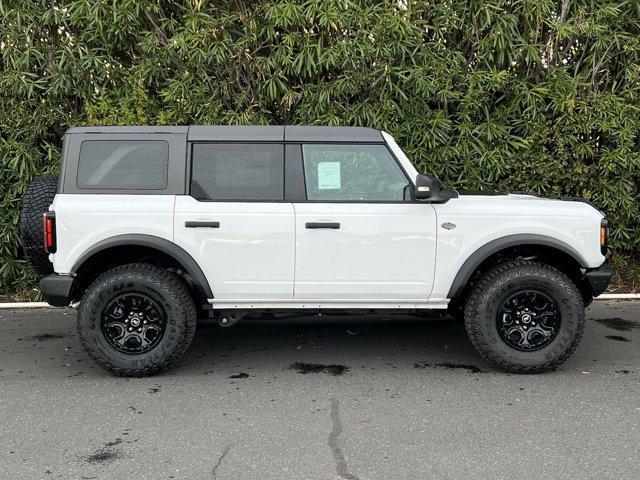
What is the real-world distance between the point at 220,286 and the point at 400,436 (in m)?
Result: 1.66

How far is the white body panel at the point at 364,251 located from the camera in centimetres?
450

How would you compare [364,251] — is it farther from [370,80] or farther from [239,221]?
[370,80]

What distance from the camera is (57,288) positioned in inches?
177

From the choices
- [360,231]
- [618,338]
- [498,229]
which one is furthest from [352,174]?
[618,338]

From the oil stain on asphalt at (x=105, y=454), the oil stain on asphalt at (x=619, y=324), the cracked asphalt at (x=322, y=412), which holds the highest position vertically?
the oil stain on asphalt at (x=619, y=324)

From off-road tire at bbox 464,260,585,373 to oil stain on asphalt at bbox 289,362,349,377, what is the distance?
37.7 inches

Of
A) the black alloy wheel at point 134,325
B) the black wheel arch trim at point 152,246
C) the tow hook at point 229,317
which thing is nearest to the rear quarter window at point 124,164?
the black wheel arch trim at point 152,246

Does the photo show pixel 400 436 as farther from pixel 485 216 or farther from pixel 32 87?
pixel 32 87

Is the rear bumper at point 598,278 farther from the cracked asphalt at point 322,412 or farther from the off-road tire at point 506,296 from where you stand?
the cracked asphalt at point 322,412

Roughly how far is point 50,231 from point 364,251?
212 cm

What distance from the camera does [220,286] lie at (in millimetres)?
4543

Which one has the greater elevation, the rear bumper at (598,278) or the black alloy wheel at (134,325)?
the rear bumper at (598,278)

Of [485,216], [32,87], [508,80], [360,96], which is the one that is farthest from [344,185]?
[32,87]

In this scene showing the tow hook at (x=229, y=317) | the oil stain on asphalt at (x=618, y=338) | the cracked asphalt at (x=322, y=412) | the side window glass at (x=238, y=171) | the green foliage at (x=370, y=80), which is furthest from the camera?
the green foliage at (x=370, y=80)
